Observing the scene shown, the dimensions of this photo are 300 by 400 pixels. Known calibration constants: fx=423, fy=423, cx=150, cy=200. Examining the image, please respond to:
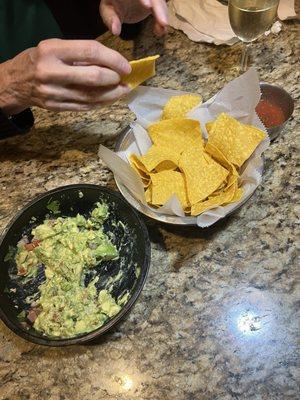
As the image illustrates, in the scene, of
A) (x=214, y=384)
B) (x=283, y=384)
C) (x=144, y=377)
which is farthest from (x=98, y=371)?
(x=283, y=384)

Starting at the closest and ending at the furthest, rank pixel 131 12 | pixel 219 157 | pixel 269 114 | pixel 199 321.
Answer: pixel 199 321 < pixel 219 157 < pixel 269 114 < pixel 131 12

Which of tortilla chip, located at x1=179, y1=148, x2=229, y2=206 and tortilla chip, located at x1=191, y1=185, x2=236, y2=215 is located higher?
tortilla chip, located at x1=179, y1=148, x2=229, y2=206

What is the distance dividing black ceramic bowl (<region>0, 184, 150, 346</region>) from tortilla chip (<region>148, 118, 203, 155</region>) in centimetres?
18

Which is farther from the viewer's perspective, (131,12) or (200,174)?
(131,12)

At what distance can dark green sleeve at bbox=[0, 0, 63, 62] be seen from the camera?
121 cm

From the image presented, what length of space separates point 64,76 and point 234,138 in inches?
14.7

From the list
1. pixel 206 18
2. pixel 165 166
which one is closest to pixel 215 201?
pixel 165 166

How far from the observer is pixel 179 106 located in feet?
3.27

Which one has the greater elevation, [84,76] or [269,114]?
[84,76]

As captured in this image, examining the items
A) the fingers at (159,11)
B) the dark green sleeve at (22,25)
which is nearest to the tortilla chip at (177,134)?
the fingers at (159,11)

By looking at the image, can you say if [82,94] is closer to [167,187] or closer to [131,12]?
[167,187]

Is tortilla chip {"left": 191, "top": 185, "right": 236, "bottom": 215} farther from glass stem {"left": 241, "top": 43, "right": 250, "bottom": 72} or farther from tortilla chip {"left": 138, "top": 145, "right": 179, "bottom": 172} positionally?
glass stem {"left": 241, "top": 43, "right": 250, "bottom": 72}

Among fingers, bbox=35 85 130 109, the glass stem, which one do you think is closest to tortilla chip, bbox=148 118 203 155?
fingers, bbox=35 85 130 109

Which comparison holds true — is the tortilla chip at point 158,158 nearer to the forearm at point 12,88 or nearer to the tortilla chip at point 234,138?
the tortilla chip at point 234,138
